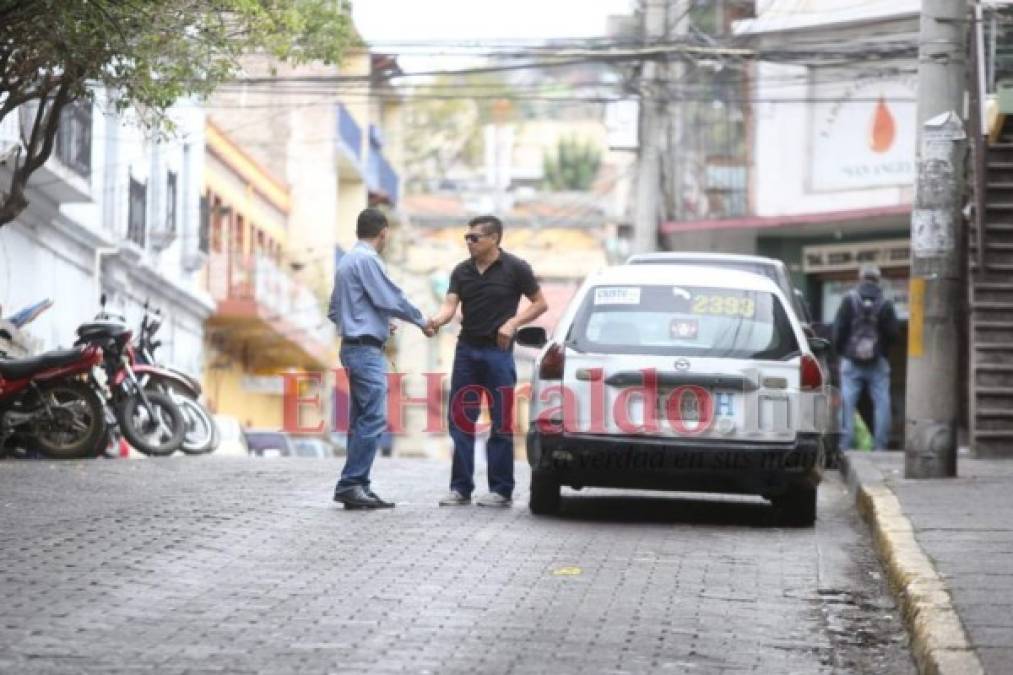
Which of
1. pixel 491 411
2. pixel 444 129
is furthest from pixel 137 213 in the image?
pixel 444 129

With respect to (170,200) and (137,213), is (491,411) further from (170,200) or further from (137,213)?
(170,200)

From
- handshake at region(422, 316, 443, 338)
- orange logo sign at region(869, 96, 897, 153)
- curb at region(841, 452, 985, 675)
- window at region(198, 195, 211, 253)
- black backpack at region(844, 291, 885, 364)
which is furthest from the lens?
window at region(198, 195, 211, 253)

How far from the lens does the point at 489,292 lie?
15.1 meters

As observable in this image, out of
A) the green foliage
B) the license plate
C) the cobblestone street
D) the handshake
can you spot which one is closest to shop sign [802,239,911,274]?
the cobblestone street

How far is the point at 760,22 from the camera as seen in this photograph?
34875mm

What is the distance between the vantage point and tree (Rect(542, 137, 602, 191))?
108 metres

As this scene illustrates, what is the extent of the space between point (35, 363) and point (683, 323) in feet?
24.8

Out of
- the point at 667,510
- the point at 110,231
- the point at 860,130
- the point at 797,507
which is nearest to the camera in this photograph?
the point at 797,507

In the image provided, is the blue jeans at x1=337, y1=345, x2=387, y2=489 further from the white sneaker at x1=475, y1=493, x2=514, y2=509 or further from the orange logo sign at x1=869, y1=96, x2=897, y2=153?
the orange logo sign at x1=869, y1=96, x2=897, y2=153

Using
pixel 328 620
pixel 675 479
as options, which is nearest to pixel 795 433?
pixel 675 479

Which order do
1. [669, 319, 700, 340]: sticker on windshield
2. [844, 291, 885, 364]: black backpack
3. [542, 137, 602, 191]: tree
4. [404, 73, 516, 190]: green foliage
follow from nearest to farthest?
1. [669, 319, 700, 340]: sticker on windshield
2. [844, 291, 885, 364]: black backpack
3. [404, 73, 516, 190]: green foliage
4. [542, 137, 602, 191]: tree

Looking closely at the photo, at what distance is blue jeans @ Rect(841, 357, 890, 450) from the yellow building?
74.2 feet

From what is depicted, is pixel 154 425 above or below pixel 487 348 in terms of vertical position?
below

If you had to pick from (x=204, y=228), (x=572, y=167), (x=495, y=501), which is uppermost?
(x=572, y=167)
